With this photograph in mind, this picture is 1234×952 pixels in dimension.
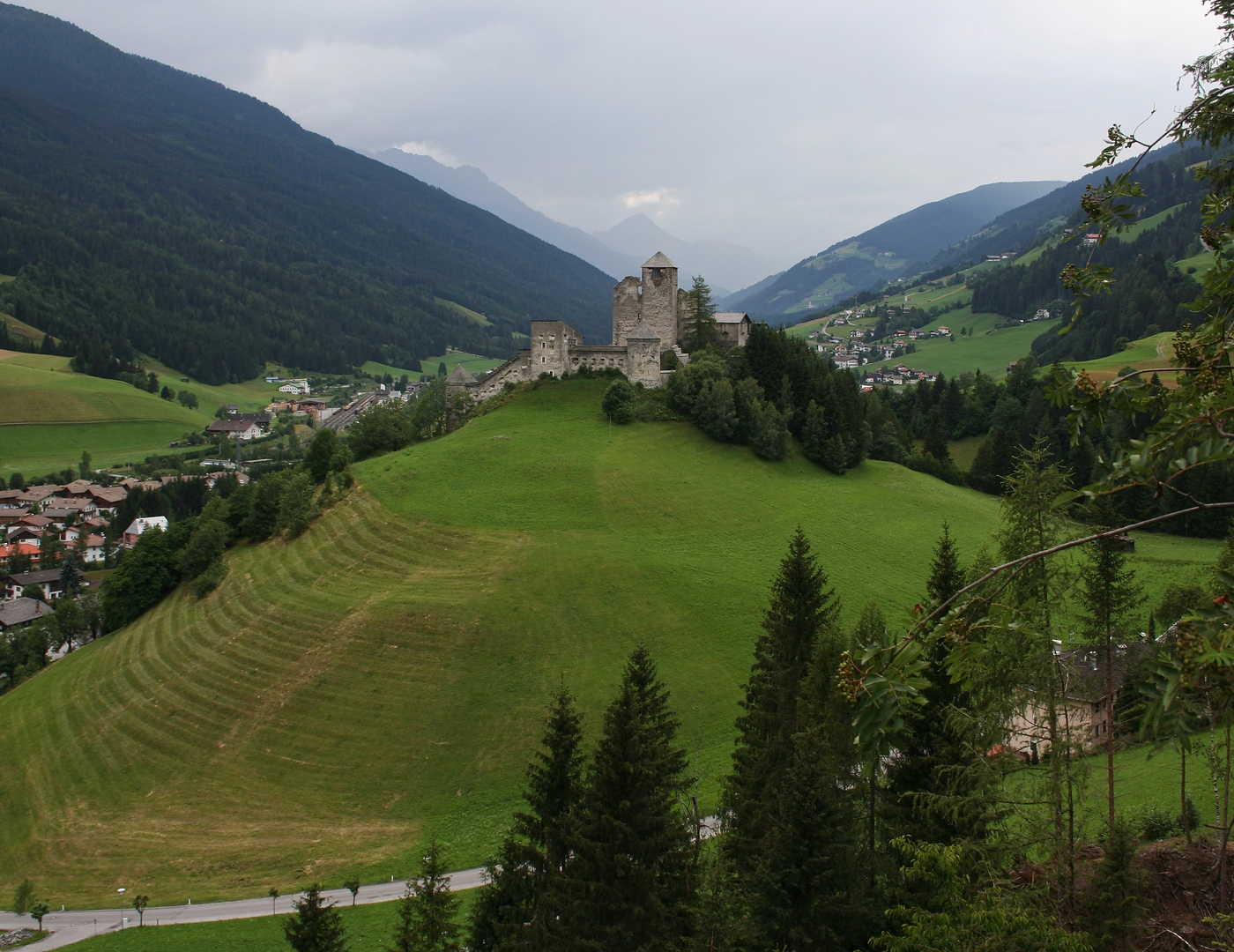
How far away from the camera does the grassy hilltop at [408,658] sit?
3581 cm

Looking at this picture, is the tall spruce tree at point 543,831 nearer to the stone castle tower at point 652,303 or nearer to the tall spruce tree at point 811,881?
the tall spruce tree at point 811,881

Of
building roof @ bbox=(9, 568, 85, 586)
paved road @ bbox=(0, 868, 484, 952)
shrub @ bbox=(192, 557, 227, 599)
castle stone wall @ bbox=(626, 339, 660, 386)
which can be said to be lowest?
paved road @ bbox=(0, 868, 484, 952)

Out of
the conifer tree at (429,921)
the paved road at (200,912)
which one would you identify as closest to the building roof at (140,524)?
the paved road at (200,912)

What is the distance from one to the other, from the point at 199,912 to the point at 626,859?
78.6 feet

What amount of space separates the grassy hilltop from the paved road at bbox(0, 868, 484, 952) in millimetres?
776

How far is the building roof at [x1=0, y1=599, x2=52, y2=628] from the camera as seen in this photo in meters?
84.6

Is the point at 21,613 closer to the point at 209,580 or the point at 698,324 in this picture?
the point at 209,580

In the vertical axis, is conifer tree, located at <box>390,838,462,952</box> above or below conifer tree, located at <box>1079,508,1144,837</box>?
below

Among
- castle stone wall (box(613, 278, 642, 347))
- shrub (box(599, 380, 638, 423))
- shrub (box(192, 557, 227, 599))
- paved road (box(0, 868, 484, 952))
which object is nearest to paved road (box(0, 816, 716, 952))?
paved road (box(0, 868, 484, 952))

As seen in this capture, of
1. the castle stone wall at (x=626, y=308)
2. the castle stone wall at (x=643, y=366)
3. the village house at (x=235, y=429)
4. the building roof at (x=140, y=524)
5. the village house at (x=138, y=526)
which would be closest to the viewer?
the castle stone wall at (x=643, y=366)

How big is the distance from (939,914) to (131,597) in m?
63.2

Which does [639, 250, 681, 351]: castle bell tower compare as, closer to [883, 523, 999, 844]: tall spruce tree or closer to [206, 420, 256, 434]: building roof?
[883, 523, 999, 844]: tall spruce tree

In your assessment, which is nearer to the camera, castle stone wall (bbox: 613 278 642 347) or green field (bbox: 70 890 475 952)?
green field (bbox: 70 890 475 952)

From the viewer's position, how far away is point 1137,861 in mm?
16469
